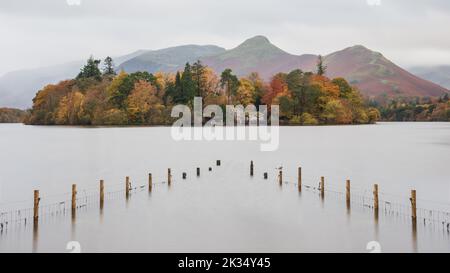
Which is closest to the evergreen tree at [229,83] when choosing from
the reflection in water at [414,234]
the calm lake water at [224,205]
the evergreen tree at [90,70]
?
the evergreen tree at [90,70]

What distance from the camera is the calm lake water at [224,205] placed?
20.9 metres

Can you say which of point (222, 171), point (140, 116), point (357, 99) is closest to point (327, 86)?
point (357, 99)

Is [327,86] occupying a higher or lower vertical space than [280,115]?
higher

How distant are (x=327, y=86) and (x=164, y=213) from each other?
114747mm

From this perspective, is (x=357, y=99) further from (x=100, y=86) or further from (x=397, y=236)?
(x=397, y=236)

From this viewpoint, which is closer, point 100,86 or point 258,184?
point 258,184

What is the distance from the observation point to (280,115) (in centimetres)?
12675

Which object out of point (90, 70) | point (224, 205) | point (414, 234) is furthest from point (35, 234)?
point (90, 70)

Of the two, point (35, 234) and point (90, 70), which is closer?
point (35, 234)

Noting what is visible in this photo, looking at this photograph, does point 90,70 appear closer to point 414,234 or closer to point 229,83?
point 229,83

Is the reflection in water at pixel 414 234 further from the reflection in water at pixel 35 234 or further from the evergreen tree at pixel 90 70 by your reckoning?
the evergreen tree at pixel 90 70

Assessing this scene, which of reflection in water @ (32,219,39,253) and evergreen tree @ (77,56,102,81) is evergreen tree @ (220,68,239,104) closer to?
evergreen tree @ (77,56,102,81)

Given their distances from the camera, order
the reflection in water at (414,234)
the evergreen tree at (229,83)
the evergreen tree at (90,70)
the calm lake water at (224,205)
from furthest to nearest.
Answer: the evergreen tree at (90,70), the evergreen tree at (229,83), the calm lake water at (224,205), the reflection in water at (414,234)

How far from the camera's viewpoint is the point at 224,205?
29.5 metres
